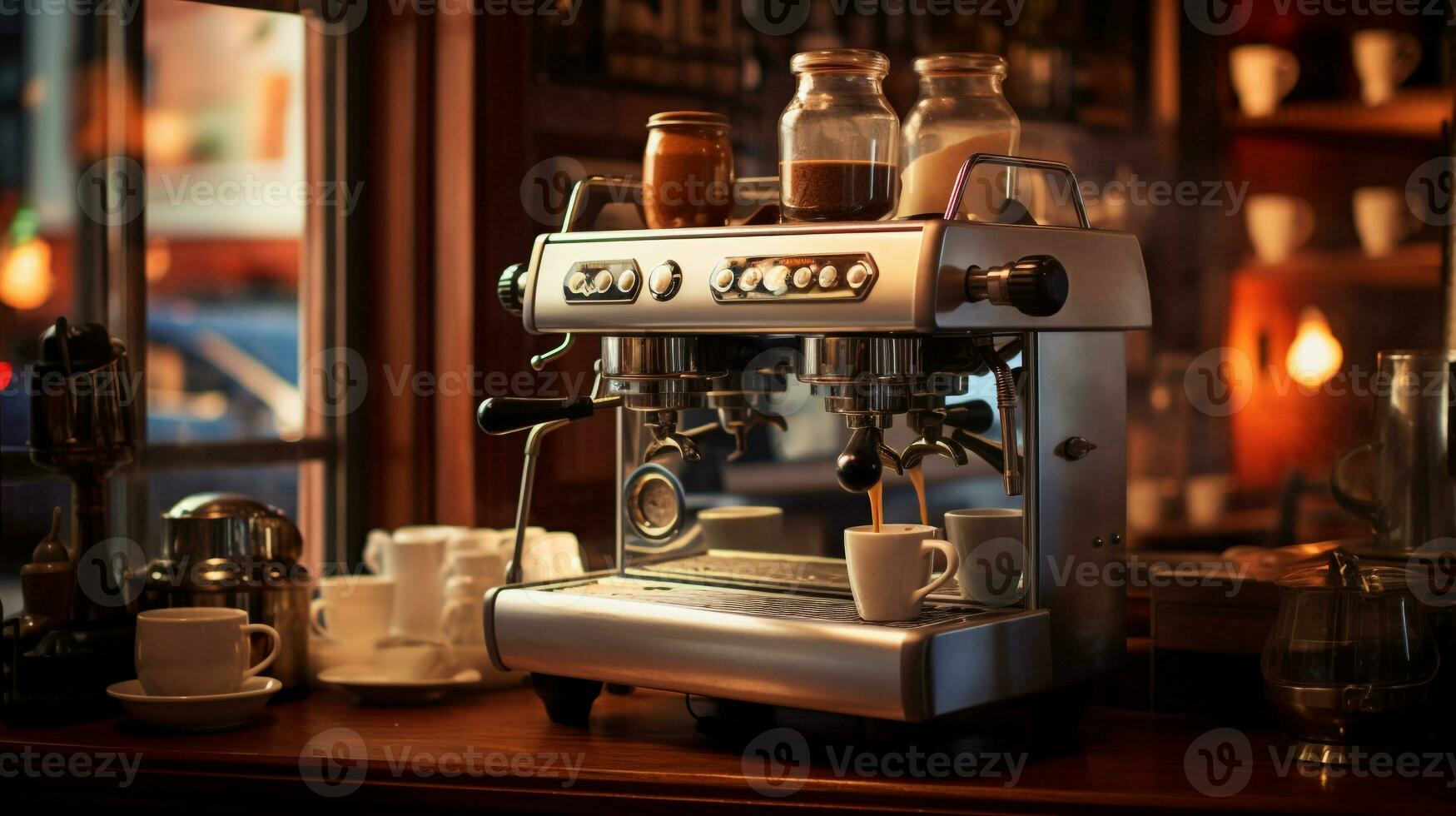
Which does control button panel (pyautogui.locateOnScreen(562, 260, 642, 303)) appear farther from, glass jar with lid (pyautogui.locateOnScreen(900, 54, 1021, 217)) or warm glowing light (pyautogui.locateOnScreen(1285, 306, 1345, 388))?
warm glowing light (pyautogui.locateOnScreen(1285, 306, 1345, 388))

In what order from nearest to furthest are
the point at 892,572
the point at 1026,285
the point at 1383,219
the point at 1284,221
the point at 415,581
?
the point at 1026,285 < the point at 892,572 < the point at 415,581 < the point at 1383,219 < the point at 1284,221

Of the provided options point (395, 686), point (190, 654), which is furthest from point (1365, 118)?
point (190, 654)

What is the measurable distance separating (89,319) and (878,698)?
1.09 m

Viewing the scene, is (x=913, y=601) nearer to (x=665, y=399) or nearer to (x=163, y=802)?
(x=665, y=399)

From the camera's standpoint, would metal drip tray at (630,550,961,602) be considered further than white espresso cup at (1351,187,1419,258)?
No

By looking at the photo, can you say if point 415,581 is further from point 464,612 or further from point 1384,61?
point 1384,61

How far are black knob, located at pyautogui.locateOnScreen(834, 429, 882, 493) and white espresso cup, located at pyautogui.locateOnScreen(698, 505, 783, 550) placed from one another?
0.83 feet

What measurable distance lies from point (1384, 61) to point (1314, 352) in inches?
16.4

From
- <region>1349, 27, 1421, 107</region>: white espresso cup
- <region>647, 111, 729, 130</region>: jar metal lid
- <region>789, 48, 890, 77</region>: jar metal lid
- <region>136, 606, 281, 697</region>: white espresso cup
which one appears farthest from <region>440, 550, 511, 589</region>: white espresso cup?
<region>1349, 27, 1421, 107</region>: white espresso cup

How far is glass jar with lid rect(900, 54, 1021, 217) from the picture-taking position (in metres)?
1.36

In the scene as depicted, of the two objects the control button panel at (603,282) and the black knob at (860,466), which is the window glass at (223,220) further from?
the black knob at (860,466)

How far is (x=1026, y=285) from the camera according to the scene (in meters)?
1.16

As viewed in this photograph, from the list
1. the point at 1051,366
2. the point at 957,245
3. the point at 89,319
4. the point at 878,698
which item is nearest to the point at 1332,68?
the point at 1051,366

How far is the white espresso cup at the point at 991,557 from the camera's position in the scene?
1.34 metres
